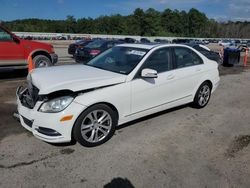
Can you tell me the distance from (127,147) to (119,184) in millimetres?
984

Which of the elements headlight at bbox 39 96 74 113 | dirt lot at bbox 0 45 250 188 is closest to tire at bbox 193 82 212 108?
dirt lot at bbox 0 45 250 188

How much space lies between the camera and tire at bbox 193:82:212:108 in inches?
237

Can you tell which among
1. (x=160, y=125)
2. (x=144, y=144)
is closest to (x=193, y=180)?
(x=144, y=144)

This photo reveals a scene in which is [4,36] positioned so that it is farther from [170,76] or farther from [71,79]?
[170,76]

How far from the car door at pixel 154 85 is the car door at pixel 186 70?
189mm

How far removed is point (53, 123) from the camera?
12.1ft

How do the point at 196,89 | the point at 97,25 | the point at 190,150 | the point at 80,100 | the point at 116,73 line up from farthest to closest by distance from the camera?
1. the point at 97,25
2. the point at 196,89
3. the point at 116,73
4. the point at 190,150
5. the point at 80,100

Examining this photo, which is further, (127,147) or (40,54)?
(40,54)

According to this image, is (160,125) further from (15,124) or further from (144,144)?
(15,124)

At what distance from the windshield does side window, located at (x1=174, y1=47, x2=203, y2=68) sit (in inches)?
33.3

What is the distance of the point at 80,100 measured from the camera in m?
3.83

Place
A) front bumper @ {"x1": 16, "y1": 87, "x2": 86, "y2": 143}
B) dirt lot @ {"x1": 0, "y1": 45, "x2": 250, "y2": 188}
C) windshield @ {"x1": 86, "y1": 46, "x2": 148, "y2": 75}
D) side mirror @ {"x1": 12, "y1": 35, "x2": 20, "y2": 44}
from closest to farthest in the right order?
dirt lot @ {"x1": 0, "y1": 45, "x2": 250, "y2": 188}
front bumper @ {"x1": 16, "y1": 87, "x2": 86, "y2": 143}
windshield @ {"x1": 86, "y1": 46, "x2": 148, "y2": 75}
side mirror @ {"x1": 12, "y1": 35, "x2": 20, "y2": 44}

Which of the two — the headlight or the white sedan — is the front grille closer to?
the white sedan

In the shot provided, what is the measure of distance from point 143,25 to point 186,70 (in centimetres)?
10623
